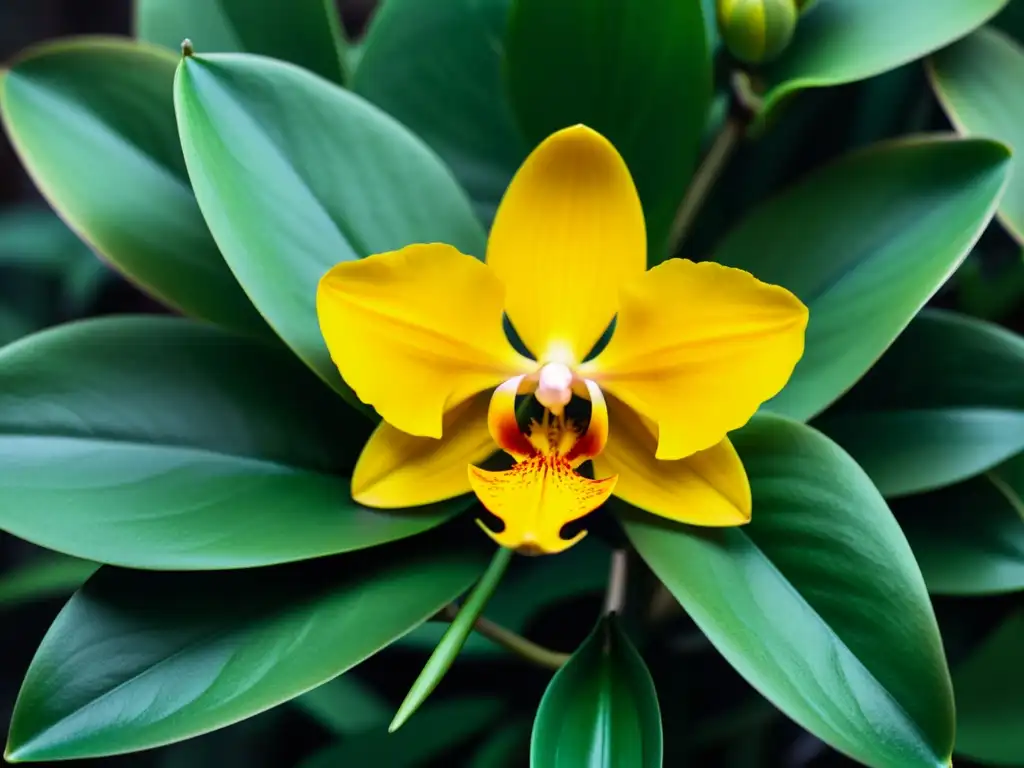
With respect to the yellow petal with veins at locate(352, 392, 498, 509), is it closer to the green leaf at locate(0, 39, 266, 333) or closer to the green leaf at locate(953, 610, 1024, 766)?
the green leaf at locate(0, 39, 266, 333)

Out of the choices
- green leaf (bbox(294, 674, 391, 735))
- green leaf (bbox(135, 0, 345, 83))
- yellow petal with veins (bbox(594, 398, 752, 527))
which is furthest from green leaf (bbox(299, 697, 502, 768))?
green leaf (bbox(135, 0, 345, 83))

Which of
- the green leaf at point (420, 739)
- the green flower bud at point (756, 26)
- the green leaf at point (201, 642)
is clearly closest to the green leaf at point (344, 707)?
the green leaf at point (420, 739)

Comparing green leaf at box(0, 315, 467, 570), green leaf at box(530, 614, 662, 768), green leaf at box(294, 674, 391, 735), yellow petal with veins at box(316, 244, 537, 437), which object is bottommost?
green leaf at box(294, 674, 391, 735)

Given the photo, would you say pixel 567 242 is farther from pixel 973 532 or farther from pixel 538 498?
pixel 973 532

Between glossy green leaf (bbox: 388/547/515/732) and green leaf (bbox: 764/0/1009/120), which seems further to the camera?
green leaf (bbox: 764/0/1009/120)

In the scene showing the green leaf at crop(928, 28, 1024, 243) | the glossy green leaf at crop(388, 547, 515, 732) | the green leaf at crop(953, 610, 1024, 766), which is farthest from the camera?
the green leaf at crop(953, 610, 1024, 766)

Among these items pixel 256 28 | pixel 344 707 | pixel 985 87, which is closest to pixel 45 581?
pixel 344 707
